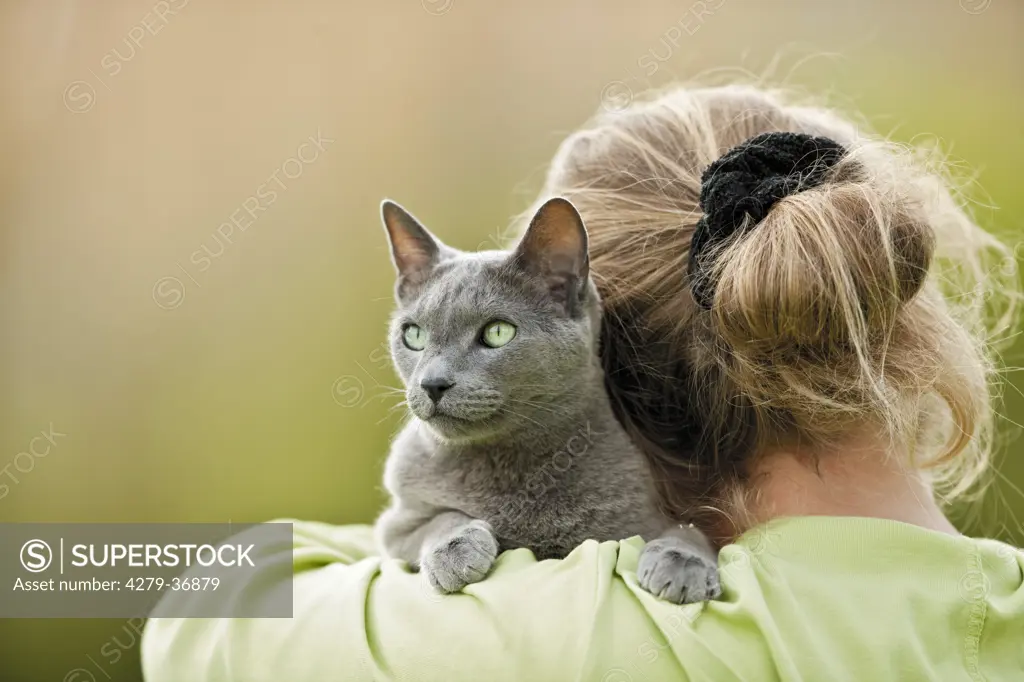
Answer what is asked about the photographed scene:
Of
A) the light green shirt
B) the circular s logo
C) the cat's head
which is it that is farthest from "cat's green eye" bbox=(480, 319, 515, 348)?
the circular s logo

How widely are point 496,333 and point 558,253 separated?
6.1 inches

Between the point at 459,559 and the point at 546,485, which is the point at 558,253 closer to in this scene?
the point at 546,485

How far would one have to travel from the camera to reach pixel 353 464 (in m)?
3.02

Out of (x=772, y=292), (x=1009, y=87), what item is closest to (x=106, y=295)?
(x=772, y=292)

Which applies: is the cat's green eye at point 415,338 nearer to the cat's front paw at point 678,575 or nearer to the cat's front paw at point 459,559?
the cat's front paw at point 459,559

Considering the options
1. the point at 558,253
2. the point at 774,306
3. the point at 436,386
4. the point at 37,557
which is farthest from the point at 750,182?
the point at 37,557

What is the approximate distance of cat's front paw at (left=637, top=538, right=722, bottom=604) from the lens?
3.36 feet

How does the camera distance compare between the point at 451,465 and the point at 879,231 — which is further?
the point at 451,465

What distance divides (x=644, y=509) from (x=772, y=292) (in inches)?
16.6

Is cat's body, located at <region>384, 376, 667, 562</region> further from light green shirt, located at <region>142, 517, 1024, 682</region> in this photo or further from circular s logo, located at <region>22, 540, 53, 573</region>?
circular s logo, located at <region>22, 540, 53, 573</region>

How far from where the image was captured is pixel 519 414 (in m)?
1.30

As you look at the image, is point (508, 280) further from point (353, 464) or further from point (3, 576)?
point (353, 464)

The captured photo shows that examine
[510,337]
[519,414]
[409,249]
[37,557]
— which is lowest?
[37,557]

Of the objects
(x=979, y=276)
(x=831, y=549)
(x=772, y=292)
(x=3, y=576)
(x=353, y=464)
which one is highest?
Result: (x=772, y=292)
